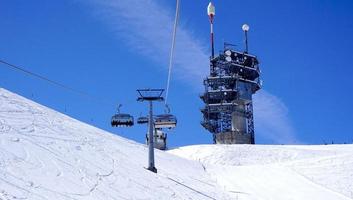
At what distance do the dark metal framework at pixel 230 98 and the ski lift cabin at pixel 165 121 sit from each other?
4179cm

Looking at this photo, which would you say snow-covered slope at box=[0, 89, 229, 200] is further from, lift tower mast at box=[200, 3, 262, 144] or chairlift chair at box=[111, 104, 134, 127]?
lift tower mast at box=[200, 3, 262, 144]

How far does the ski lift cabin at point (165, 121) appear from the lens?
28.6m

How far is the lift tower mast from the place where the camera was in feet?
235

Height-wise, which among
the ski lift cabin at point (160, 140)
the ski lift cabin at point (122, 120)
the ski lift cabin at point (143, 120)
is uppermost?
the ski lift cabin at point (160, 140)

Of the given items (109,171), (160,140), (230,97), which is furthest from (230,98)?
(109,171)

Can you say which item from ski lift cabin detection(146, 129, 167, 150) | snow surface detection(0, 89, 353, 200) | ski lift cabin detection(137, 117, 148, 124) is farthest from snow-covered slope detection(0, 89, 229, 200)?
ski lift cabin detection(146, 129, 167, 150)

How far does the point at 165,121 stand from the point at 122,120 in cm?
202

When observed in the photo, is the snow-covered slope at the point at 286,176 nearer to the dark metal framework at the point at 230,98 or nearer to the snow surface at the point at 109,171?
the snow surface at the point at 109,171

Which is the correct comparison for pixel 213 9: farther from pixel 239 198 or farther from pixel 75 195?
pixel 75 195

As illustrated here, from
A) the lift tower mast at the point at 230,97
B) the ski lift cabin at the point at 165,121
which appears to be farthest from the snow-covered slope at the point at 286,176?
the lift tower mast at the point at 230,97

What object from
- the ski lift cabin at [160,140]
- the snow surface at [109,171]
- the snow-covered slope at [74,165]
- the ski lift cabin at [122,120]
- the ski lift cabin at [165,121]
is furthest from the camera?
the ski lift cabin at [160,140]

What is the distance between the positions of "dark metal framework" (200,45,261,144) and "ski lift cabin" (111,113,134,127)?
42.7 m

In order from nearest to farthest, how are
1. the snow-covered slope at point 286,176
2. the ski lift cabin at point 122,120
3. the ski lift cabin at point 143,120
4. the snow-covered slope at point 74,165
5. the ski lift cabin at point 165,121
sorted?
the snow-covered slope at point 74,165 → the ski lift cabin at point 122,120 → the ski lift cabin at point 165,121 → the snow-covered slope at point 286,176 → the ski lift cabin at point 143,120

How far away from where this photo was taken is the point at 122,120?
28359mm
